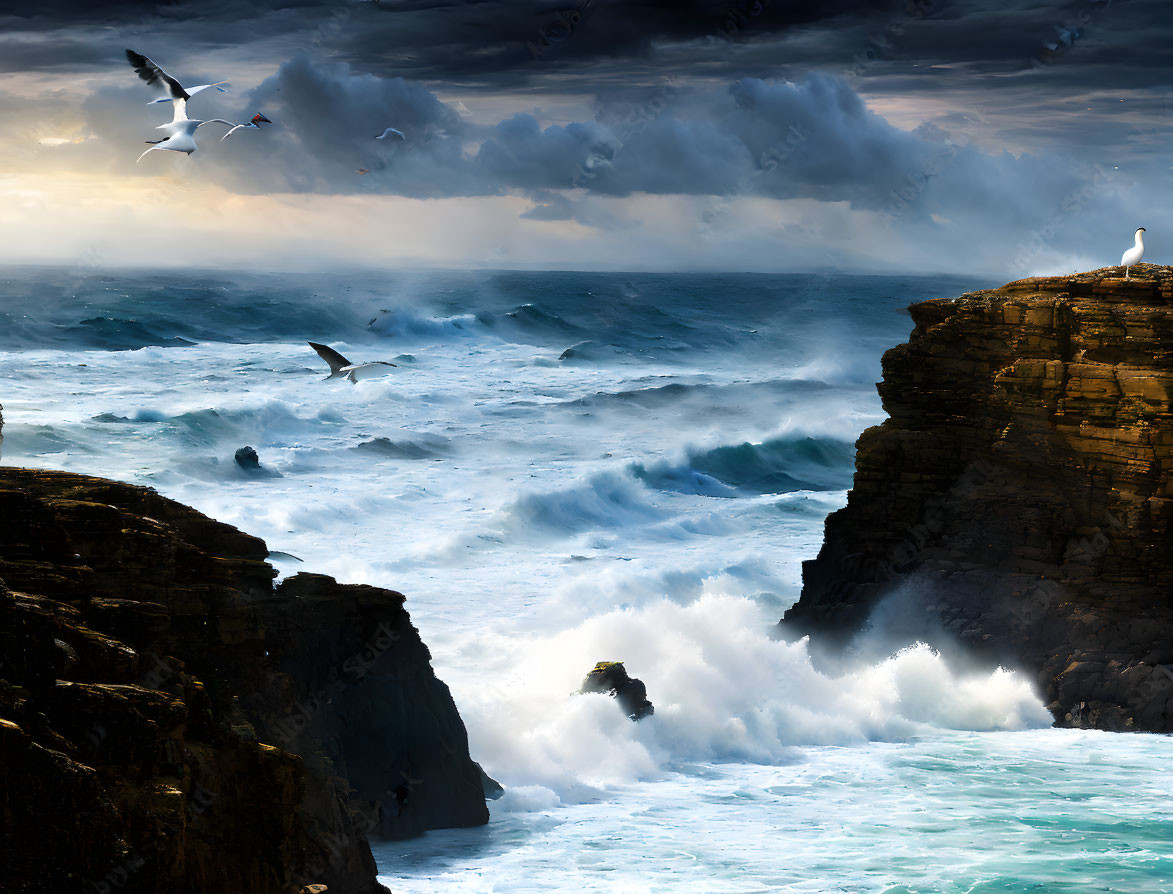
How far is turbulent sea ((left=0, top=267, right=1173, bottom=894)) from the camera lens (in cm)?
1402

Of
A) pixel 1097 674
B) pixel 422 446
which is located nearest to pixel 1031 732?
pixel 1097 674

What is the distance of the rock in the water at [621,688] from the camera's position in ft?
60.6

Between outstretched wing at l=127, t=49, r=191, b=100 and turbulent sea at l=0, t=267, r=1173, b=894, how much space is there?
8.86 m

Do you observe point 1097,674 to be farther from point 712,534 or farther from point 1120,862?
point 712,534

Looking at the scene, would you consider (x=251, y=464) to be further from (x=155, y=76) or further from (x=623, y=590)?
(x=155, y=76)

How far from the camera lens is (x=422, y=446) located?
4000 cm

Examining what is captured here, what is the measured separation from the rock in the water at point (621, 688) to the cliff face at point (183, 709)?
4910 millimetres

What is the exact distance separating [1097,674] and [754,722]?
5.06 metres

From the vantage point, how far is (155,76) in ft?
47.1

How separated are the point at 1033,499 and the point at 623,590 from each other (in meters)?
8.61

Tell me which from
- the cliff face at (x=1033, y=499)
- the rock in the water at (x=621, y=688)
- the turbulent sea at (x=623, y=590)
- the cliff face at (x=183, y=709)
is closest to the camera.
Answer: the cliff face at (x=183, y=709)

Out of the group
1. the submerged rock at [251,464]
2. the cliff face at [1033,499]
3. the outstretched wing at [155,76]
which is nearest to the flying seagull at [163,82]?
the outstretched wing at [155,76]

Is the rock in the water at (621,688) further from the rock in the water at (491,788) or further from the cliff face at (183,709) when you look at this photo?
the cliff face at (183,709)

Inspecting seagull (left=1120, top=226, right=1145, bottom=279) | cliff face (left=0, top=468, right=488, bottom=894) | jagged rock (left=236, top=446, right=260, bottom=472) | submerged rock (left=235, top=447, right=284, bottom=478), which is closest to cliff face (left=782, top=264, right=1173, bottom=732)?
seagull (left=1120, top=226, right=1145, bottom=279)
